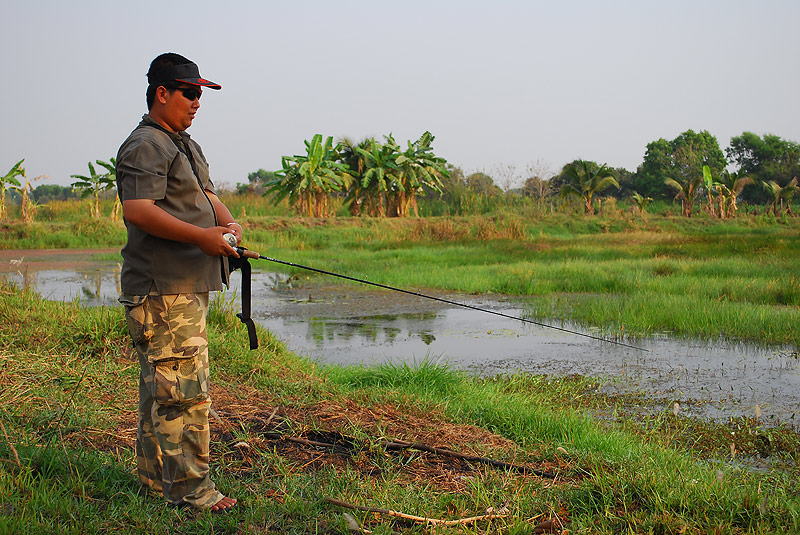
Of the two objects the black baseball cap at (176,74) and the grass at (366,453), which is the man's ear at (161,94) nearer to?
the black baseball cap at (176,74)

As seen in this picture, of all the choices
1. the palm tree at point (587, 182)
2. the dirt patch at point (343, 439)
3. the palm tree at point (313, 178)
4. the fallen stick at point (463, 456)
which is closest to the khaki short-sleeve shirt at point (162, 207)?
the dirt patch at point (343, 439)

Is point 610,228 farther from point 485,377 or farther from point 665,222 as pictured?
point 485,377

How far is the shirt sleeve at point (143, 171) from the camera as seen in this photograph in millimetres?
2430

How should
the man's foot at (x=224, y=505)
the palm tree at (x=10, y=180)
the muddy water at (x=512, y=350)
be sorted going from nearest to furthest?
the man's foot at (x=224, y=505) → the muddy water at (x=512, y=350) → the palm tree at (x=10, y=180)

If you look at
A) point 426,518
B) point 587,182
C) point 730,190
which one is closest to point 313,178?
point 587,182

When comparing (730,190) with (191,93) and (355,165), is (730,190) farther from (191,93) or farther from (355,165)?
(191,93)

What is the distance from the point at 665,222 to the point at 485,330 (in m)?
20.3

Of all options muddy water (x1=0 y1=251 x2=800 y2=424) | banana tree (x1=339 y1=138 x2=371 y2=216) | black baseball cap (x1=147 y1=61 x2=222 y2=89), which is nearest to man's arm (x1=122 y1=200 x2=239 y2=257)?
black baseball cap (x1=147 y1=61 x2=222 y2=89)

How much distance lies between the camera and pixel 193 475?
252 centimetres

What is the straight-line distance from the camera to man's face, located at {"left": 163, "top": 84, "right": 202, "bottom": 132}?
2598 mm

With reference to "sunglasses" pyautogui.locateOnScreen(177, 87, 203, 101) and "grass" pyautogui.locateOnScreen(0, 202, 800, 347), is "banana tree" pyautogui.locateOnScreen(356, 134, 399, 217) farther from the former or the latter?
"sunglasses" pyautogui.locateOnScreen(177, 87, 203, 101)

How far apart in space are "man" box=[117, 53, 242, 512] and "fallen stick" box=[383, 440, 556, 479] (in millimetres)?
893

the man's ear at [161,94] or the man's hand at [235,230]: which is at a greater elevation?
the man's ear at [161,94]

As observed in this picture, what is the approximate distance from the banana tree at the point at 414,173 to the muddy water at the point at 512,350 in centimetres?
1434
